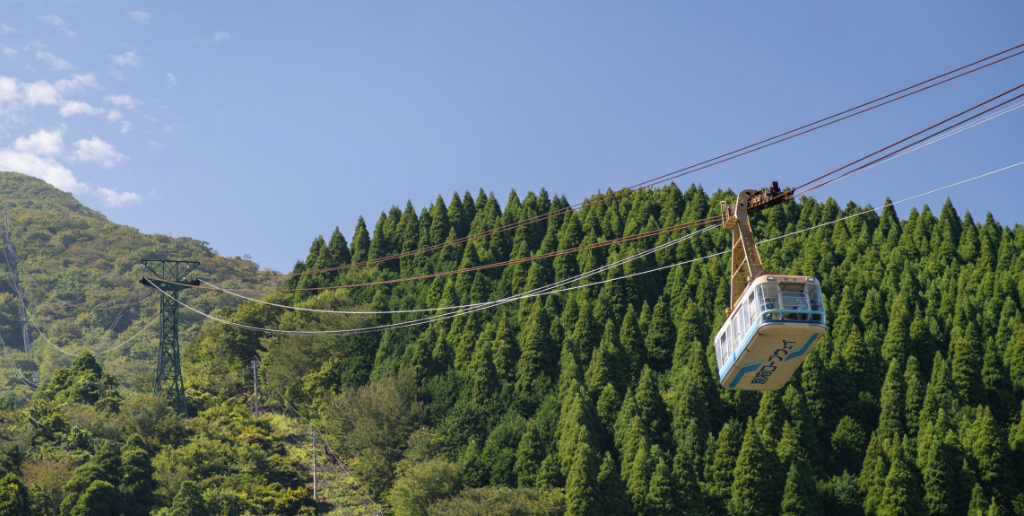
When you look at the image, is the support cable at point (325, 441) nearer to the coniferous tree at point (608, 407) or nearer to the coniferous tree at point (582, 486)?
the coniferous tree at point (582, 486)

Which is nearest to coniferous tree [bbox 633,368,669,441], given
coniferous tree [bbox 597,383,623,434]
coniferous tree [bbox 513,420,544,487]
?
coniferous tree [bbox 597,383,623,434]

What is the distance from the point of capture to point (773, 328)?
2592cm

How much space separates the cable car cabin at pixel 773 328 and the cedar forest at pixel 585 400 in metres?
25.4

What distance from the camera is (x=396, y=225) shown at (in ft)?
310

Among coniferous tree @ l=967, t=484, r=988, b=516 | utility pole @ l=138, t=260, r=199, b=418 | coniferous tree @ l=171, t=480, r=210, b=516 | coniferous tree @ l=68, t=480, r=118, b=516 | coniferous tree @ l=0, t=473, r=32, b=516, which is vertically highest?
utility pole @ l=138, t=260, r=199, b=418

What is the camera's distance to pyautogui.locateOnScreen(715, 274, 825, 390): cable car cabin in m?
26.0

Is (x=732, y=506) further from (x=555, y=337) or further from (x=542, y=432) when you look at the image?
(x=555, y=337)

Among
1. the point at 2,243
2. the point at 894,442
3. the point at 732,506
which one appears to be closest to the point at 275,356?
the point at 732,506

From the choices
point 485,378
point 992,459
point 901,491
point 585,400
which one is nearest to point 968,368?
point 992,459

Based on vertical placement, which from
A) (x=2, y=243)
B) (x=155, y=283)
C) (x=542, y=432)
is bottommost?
(x=542, y=432)

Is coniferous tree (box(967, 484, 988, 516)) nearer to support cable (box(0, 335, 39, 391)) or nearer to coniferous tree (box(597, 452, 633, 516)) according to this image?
coniferous tree (box(597, 452, 633, 516))

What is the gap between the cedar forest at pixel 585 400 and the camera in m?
53.1

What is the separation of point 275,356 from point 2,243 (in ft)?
345

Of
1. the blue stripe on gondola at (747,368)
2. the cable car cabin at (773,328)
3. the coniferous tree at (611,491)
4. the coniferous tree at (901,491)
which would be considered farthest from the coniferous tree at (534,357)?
the cable car cabin at (773,328)
